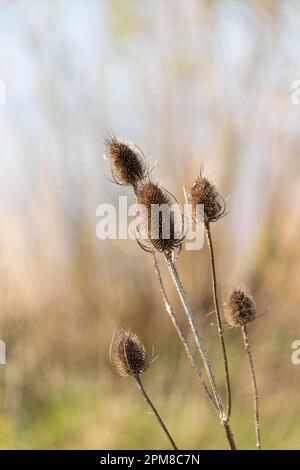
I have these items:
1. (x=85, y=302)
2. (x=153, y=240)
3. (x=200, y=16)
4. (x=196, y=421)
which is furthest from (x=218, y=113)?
(x=153, y=240)

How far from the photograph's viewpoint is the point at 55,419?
3393 millimetres

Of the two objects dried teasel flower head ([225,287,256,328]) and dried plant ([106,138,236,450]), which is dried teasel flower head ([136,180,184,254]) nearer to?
dried plant ([106,138,236,450])

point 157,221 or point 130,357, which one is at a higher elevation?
point 157,221

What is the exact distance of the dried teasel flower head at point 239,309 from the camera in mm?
1401

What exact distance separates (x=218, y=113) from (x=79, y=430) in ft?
5.53

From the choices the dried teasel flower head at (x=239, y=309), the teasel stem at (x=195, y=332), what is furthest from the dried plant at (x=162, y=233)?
the dried teasel flower head at (x=239, y=309)

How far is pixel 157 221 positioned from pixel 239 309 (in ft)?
0.87

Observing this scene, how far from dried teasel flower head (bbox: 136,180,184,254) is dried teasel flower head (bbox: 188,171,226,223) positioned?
6 centimetres

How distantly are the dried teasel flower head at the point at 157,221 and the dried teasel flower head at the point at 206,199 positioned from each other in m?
0.06

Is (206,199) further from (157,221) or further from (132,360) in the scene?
(132,360)

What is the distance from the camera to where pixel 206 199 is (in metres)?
1.32

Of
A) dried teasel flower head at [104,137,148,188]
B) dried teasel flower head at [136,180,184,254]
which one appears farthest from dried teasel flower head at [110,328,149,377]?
dried teasel flower head at [104,137,148,188]

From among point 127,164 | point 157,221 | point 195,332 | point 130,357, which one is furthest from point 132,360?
point 127,164

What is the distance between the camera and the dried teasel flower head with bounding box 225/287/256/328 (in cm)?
140
